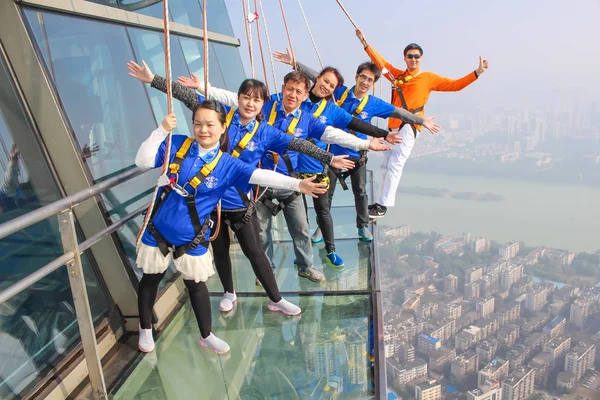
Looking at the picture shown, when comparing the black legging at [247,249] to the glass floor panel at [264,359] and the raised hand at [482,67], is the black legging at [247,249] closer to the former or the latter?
the glass floor panel at [264,359]

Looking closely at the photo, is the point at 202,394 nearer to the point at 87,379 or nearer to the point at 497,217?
the point at 87,379

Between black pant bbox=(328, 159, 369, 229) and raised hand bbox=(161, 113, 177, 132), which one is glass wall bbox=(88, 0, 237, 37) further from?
black pant bbox=(328, 159, 369, 229)

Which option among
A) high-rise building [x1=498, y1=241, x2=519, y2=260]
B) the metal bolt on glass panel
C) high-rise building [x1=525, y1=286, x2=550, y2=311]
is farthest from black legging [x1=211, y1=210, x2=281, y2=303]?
high-rise building [x1=498, y1=241, x2=519, y2=260]

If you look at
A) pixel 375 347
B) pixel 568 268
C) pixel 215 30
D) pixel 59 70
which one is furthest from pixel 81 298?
pixel 568 268

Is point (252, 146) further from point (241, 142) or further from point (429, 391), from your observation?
point (429, 391)

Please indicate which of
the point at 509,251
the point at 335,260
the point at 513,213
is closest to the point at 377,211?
the point at 335,260

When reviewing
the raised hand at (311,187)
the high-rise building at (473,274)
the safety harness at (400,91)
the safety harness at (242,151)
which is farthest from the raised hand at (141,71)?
the high-rise building at (473,274)

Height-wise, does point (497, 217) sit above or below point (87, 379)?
below
